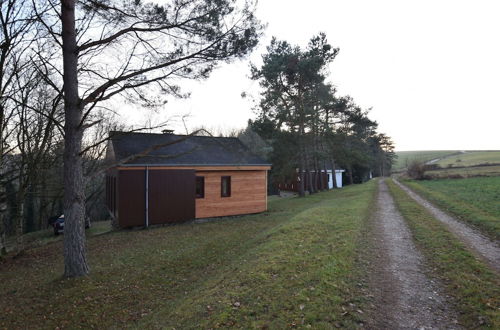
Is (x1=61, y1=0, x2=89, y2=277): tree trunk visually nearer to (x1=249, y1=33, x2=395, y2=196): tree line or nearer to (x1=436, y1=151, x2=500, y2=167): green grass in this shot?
(x1=249, y1=33, x2=395, y2=196): tree line

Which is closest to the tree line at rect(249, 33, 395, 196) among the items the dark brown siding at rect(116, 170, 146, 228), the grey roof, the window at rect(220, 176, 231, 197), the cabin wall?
the grey roof

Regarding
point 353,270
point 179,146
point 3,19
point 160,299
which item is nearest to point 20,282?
point 160,299

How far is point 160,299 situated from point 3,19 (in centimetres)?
862

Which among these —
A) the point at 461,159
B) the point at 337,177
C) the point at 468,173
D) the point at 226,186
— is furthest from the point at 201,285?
the point at 461,159

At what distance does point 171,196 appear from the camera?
13.0 meters

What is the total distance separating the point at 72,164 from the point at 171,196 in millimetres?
6904

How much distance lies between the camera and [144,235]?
10969 mm

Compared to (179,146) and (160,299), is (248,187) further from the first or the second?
(160,299)

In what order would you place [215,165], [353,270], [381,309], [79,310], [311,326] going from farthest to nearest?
[215,165] < [353,270] < [79,310] < [381,309] < [311,326]

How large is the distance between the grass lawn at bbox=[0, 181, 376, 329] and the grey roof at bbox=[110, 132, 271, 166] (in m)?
4.71

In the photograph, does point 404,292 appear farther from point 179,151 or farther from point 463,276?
point 179,151

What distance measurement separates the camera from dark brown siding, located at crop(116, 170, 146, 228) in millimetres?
11883

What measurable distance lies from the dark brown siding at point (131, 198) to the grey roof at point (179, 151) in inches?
25.0

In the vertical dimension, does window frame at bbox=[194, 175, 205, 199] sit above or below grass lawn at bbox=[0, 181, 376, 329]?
above
